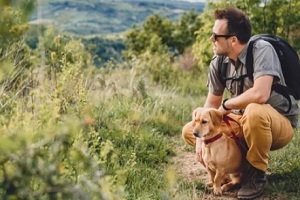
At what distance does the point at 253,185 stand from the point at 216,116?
0.63 metres

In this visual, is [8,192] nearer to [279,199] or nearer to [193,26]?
[279,199]

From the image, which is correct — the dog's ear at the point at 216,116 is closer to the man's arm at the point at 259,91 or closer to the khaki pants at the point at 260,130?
the khaki pants at the point at 260,130

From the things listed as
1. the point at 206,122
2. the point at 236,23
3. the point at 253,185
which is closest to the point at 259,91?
the point at 206,122

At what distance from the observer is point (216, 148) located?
14.3 ft

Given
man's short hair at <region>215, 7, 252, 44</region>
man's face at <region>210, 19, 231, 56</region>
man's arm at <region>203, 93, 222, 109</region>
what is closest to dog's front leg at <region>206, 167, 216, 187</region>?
man's arm at <region>203, 93, 222, 109</region>

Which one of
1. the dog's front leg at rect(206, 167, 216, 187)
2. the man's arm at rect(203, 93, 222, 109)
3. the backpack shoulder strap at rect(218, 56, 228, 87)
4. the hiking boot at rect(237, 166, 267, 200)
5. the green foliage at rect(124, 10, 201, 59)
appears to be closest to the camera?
the hiking boot at rect(237, 166, 267, 200)

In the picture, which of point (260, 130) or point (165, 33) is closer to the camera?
point (260, 130)

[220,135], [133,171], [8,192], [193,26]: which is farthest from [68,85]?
[193,26]

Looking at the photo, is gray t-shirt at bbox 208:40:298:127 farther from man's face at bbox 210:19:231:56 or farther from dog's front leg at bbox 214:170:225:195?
dog's front leg at bbox 214:170:225:195

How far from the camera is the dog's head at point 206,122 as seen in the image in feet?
14.0

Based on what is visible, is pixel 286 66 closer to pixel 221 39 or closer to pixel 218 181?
pixel 221 39

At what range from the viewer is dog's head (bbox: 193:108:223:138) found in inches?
169

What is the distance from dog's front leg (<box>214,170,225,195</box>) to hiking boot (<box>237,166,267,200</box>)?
0.54 feet

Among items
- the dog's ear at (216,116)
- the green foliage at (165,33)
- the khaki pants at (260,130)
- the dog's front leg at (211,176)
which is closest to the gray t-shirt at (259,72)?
the khaki pants at (260,130)
